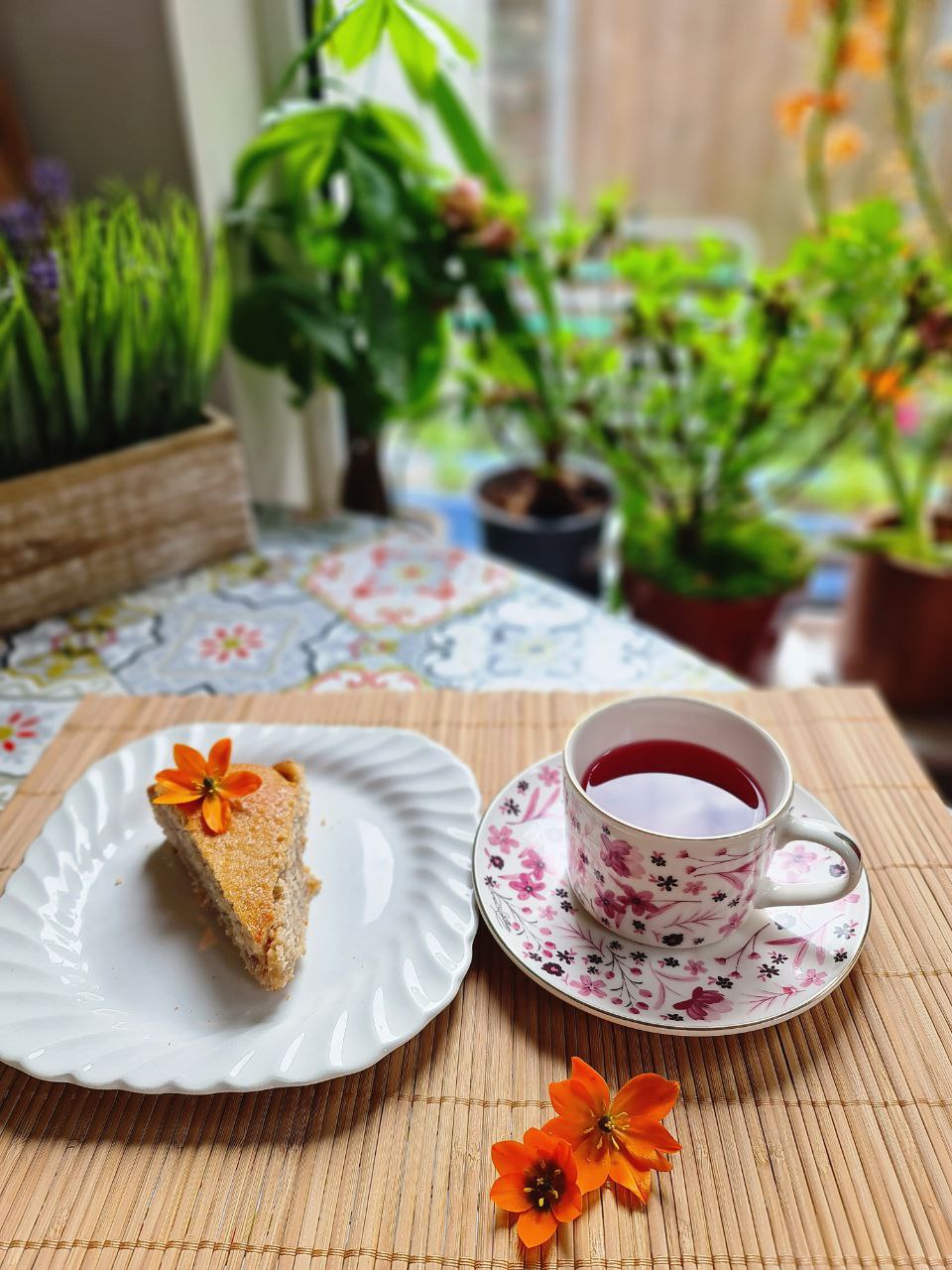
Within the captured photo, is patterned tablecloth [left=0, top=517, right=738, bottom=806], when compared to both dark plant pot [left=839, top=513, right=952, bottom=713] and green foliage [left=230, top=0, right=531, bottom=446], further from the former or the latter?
dark plant pot [left=839, top=513, right=952, bottom=713]

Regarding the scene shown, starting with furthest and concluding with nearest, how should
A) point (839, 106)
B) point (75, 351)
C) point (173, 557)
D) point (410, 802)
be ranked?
point (839, 106), point (173, 557), point (75, 351), point (410, 802)

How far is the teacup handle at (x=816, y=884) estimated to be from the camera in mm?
524

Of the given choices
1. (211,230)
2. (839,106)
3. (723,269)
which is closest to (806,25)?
(839,106)

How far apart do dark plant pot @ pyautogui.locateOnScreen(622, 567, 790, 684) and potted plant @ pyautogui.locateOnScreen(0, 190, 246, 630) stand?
601mm

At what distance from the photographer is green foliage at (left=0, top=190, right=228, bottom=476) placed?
0.82 metres

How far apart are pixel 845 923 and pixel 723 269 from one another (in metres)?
1.00

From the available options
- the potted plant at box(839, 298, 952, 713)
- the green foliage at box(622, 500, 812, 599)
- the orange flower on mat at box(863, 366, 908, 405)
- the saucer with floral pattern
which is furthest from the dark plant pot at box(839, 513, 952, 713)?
the saucer with floral pattern

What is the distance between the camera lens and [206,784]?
0.60 meters

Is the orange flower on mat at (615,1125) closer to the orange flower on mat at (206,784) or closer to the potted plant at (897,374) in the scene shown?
the orange flower on mat at (206,784)

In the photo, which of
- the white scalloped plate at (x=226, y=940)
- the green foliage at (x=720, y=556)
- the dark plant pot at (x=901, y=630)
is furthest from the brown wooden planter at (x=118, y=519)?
the dark plant pot at (x=901, y=630)

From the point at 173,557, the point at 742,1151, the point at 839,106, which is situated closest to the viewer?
the point at 742,1151

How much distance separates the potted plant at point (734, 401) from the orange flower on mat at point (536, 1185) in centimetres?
87

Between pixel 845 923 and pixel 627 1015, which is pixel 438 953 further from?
pixel 845 923

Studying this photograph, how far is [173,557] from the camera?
3.22ft
